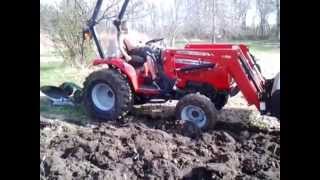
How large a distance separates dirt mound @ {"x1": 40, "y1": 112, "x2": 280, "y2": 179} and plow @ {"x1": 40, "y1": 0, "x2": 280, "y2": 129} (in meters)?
0.15

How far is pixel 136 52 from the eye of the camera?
3887mm

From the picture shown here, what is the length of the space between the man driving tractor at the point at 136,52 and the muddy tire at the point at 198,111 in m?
0.36

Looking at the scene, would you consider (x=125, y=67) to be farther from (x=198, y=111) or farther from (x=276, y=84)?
(x=276, y=84)

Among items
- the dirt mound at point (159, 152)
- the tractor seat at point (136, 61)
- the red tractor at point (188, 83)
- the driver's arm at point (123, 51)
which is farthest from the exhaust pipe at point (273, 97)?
the driver's arm at point (123, 51)

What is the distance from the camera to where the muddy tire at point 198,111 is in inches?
139

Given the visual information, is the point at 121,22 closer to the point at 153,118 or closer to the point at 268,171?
the point at 153,118

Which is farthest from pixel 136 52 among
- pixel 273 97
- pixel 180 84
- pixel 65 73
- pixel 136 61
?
pixel 273 97

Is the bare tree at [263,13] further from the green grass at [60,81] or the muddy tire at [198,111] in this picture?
the green grass at [60,81]

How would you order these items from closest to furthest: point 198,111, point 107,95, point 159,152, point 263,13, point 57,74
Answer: point 263,13 < point 159,152 < point 198,111 < point 57,74 < point 107,95

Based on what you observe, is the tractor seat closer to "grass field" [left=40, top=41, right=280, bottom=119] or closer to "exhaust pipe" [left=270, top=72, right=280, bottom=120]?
"grass field" [left=40, top=41, right=280, bottom=119]

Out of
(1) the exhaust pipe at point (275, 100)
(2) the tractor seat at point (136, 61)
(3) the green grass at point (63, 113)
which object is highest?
(2) the tractor seat at point (136, 61)

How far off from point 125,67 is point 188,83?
47 centimetres

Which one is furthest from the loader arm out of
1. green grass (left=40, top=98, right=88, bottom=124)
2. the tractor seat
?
green grass (left=40, top=98, right=88, bottom=124)
